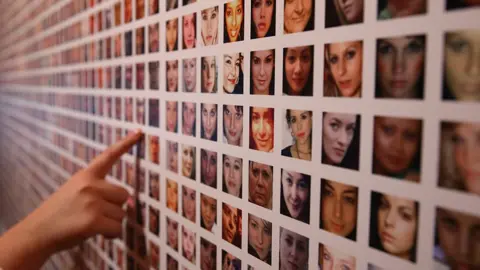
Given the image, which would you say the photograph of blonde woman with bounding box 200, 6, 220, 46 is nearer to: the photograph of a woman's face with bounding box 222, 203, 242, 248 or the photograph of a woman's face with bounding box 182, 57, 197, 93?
the photograph of a woman's face with bounding box 182, 57, 197, 93

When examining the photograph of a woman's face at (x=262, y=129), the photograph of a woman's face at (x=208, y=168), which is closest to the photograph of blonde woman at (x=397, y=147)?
the photograph of a woman's face at (x=262, y=129)

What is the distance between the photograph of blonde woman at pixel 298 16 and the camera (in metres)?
0.31

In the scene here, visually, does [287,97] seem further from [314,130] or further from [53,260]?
[53,260]

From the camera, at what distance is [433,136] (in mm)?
237

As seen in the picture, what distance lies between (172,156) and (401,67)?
343 millimetres

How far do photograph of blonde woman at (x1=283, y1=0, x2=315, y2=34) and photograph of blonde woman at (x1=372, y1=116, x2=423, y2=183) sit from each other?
96 millimetres

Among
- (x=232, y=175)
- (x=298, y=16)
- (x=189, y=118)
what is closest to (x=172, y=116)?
(x=189, y=118)

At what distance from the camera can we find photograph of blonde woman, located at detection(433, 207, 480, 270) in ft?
0.74

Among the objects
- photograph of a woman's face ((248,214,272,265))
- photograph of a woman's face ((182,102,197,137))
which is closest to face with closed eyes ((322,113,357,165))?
photograph of a woman's face ((248,214,272,265))

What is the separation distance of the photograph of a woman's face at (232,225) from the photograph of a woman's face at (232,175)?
18 mm

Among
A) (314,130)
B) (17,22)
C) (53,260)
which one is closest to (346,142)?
(314,130)

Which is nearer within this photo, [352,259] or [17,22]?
[352,259]

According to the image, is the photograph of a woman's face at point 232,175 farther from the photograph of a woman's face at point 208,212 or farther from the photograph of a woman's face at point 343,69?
the photograph of a woman's face at point 343,69

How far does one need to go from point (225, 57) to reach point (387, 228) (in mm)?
231
